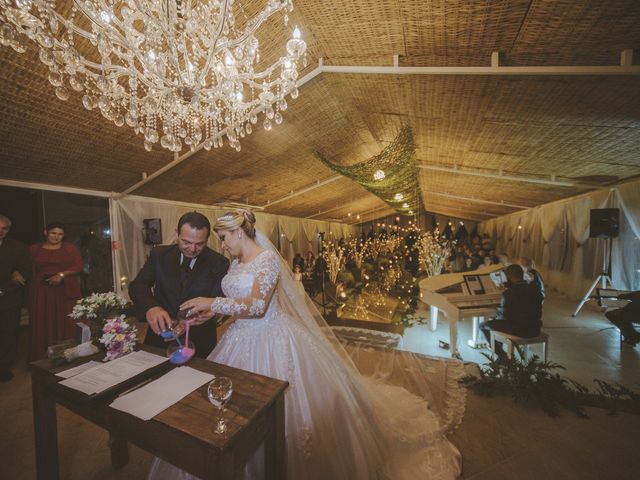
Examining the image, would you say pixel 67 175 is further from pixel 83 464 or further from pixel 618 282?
pixel 618 282

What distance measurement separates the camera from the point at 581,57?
218 cm

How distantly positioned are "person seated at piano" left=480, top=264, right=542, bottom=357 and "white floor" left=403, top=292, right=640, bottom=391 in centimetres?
57

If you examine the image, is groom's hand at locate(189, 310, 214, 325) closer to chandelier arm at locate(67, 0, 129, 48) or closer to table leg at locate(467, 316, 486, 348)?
chandelier arm at locate(67, 0, 129, 48)

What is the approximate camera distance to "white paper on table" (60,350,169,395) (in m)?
1.13

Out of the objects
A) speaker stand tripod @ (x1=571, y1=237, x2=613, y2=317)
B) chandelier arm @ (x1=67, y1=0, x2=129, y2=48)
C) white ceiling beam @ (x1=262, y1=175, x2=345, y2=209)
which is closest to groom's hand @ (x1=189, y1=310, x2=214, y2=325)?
chandelier arm @ (x1=67, y1=0, x2=129, y2=48)

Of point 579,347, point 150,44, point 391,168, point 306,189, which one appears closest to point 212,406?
point 150,44

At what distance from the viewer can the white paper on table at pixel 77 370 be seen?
1.25m

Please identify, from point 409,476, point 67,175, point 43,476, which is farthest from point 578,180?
point 67,175

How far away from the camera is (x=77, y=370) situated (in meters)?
1.30

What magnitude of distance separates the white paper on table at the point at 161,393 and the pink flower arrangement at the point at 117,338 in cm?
39

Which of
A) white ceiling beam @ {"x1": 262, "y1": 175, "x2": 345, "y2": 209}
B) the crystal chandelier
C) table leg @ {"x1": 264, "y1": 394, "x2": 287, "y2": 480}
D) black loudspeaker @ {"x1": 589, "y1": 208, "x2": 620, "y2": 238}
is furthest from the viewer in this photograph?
white ceiling beam @ {"x1": 262, "y1": 175, "x2": 345, "y2": 209}

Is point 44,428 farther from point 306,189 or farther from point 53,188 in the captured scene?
point 306,189

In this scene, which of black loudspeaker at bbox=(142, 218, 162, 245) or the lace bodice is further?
black loudspeaker at bbox=(142, 218, 162, 245)

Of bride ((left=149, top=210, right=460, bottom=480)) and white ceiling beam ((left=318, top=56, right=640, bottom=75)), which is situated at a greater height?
white ceiling beam ((left=318, top=56, right=640, bottom=75))
